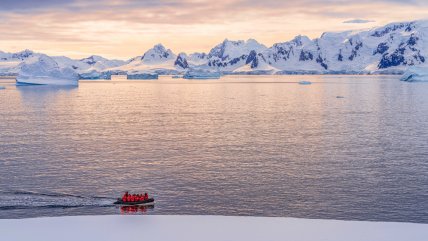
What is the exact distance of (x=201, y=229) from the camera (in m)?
22.9

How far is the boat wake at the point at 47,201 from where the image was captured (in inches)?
1272

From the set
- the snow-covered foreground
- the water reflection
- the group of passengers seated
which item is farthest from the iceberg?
A: the snow-covered foreground

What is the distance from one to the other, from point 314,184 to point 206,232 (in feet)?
51.6

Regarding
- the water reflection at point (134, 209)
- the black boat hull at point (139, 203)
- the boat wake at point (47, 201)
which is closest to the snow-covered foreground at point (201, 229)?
the water reflection at point (134, 209)

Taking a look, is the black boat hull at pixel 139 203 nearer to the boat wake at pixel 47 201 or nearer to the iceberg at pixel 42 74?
the boat wake at pixel 47 201

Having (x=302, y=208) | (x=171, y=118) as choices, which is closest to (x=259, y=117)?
(x=171, y=118)

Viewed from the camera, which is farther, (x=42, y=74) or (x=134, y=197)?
A: (x=42, y=74)

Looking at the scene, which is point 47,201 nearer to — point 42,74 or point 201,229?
point 201,229

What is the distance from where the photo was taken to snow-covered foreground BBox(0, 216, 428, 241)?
70.2 feet

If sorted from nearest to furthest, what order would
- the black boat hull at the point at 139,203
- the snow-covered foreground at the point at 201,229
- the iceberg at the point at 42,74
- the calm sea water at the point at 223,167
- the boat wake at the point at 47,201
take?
the snow-covered foreground at the point at 201,229 → the black boat hull at the point at 139,203 → the calm sea water at the point at 223,167 → the boat wake at the point at 47,201 → the iceberg at the point at 42,74

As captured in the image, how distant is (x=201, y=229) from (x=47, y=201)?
1357 cm

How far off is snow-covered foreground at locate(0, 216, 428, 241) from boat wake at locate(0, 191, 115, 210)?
267 inches

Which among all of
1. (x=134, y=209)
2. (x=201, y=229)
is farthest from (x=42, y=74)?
(x=201, y=229)

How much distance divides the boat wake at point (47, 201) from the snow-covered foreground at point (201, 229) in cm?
679
